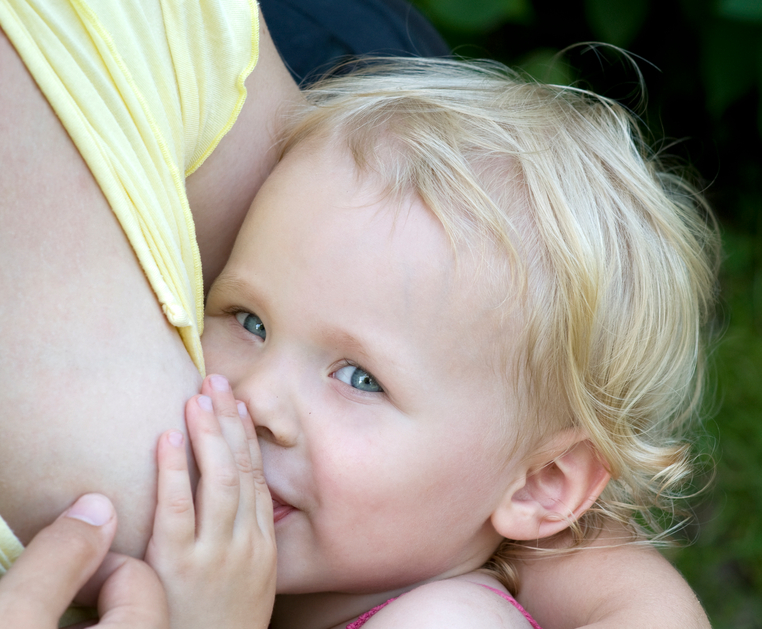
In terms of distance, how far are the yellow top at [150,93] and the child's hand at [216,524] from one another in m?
0.11

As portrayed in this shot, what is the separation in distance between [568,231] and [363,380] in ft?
1.27

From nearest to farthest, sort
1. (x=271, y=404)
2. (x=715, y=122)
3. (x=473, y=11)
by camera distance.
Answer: (x=271, y=404)
(x=473, y=11)
(x=715, y=122)

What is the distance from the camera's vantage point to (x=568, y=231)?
3.88 ft

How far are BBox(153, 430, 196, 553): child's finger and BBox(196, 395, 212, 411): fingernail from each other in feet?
0.21

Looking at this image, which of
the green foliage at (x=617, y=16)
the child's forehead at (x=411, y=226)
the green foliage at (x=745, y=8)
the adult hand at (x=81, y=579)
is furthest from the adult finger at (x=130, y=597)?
the green foliage at (x=617, y=16)

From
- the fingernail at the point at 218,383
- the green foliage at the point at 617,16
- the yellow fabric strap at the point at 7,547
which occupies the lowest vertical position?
the green foliage at the point at 617,16

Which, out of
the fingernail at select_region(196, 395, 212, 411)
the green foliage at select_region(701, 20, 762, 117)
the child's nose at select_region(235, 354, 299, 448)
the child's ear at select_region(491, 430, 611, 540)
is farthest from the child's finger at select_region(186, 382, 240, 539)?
the green foliage at select_region(701, 20, 762, 117)

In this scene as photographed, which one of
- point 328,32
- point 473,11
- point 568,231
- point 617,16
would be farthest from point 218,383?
point 617,16

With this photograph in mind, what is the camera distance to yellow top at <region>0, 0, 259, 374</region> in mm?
841

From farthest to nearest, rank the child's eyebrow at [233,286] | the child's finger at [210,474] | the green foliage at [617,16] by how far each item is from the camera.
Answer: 1. the green foliage at [617,16]
2. the child's eyebrow at [233,286]
3. the child's finger at [210,474]

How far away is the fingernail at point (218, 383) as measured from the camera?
987mm

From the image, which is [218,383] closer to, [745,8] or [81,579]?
[81,579]

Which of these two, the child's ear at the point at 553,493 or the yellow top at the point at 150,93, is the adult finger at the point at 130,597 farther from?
the child's ear at the point at 553,493

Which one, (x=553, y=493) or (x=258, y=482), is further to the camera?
(x=553, y=493)
